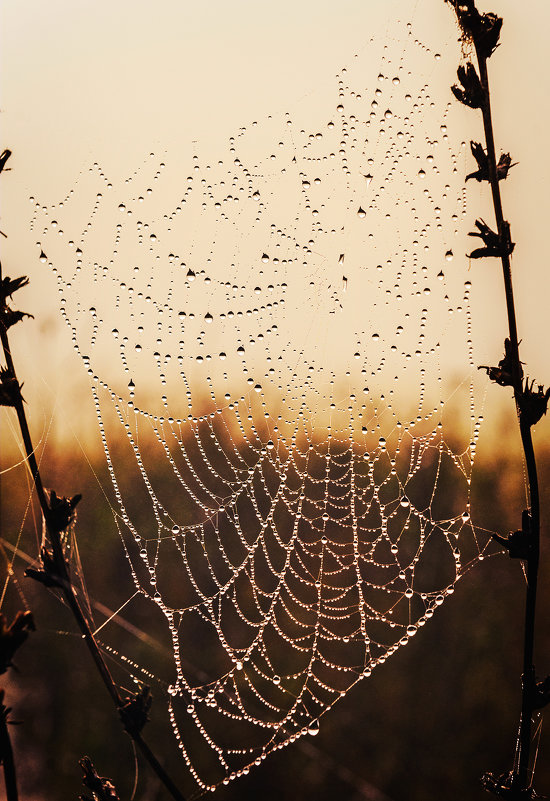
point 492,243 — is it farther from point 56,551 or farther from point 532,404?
point 56,551

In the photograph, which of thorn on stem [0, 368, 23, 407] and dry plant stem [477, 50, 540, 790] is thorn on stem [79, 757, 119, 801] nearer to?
thorn on stem [0, 368, 23, 407]

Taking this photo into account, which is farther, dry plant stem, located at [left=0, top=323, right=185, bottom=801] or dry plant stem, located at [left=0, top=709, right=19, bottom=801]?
dry plant stem, located at [left=0, top=323, right=185, bottom=801]

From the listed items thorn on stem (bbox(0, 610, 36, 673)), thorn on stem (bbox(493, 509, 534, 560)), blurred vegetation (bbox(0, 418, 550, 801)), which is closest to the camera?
thorn on stem (bbox(0, 610, 36, 673))

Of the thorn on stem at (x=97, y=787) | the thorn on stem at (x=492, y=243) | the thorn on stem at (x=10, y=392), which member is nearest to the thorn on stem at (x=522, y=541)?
the thorn on stem at (x=492, y=243)

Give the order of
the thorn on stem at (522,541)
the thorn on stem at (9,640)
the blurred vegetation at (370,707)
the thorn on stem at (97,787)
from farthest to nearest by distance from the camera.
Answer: the blurred vegetation at (370,707)
the thorn on stem at (522,541)
the thorn on stem at (97,787)
the thorn on stem at (9,640)

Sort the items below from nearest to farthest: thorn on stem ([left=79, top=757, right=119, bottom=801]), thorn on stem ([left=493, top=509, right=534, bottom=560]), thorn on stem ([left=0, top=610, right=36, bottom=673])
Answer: thorn on stem ([left=0, top=610, right=36, bottom=673]) → thorn on stem ([left=79, top=757, right=119, bottom=801]) → thorn on stem ([left=493, top=509, right=534, bottom=560])

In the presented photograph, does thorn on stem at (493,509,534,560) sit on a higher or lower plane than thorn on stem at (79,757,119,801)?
higher

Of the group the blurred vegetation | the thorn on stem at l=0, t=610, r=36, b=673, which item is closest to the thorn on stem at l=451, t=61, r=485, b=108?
the thorn on stem at l=0, t=610, r=36, b=673

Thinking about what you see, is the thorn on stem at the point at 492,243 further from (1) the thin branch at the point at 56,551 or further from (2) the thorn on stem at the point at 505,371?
(1) the thin branch at the point at 56,551
